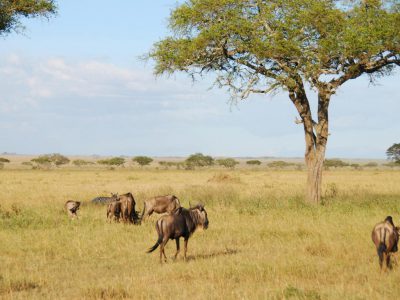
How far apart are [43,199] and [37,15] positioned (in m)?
9.48

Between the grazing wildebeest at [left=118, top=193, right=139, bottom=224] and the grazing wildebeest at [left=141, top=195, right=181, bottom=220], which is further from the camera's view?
the grazing wildebeest at [left=141, top=195, right=181, bottom=220]

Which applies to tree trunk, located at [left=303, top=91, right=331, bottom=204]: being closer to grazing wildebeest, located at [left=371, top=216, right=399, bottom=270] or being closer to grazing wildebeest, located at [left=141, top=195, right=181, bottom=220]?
grazing wildebeest, located at [left=141, top=195, right=181, bottom=220]

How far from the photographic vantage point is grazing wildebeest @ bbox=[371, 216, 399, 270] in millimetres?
8930

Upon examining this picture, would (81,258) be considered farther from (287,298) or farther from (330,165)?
(330,165)

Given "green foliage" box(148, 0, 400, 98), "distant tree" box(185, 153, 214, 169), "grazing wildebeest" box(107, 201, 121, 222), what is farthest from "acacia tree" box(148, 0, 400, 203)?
"distant tree" box(185, 153, 214, 169)

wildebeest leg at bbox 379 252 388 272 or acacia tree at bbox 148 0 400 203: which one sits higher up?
acacia tree at bbox 148 0 400 203

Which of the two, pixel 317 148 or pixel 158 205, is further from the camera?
pixel 317 148

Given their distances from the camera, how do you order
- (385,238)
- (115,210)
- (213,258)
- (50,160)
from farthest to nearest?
(50,160)
(115,210)
(213,258)
(385,238)

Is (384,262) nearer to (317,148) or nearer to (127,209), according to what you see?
(127,209)

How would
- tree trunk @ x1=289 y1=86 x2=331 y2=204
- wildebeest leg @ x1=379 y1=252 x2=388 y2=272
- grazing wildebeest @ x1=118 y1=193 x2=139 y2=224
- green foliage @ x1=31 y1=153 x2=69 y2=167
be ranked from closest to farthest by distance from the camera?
1. wildebeest leg @ x1=379 y1=252 x2=388 y2=272
2. grazing wildebeest @ x1=118 y1=193 x2=139 y2=224
3. tree trunk @ x1=289 y1=86 x2=331 y2=204
4. green foliage @ x1=31 y1=153 x2=69 y2=167

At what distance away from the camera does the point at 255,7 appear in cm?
2167

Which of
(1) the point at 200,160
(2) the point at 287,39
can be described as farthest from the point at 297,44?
(1) the point at 200,160

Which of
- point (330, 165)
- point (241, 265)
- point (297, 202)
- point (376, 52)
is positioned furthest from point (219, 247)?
point (330, 165)

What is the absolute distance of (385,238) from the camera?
8.95 metres
